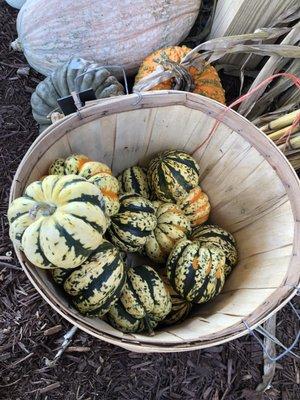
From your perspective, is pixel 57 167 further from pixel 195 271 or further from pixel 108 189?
pixel 195 271

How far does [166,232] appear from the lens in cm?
161

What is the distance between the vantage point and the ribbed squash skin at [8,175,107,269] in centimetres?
120

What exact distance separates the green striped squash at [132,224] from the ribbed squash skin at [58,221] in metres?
0.21

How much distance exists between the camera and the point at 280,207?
1.60 m

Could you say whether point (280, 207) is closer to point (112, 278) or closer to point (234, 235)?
point (234, 235)

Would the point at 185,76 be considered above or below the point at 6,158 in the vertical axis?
above

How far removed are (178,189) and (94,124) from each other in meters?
0.38

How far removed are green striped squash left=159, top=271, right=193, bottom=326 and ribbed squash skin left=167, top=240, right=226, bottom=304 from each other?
0.19 ft

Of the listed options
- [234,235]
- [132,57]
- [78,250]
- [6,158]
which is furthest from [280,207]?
[6,158]

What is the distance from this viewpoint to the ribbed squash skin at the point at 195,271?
150 centimetres

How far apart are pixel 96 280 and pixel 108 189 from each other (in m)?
0.29

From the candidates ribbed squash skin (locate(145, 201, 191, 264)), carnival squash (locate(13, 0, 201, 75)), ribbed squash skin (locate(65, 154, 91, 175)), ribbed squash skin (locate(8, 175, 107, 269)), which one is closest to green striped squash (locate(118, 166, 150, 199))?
ribbed squash skin (locate(145, 201, 191, 264))

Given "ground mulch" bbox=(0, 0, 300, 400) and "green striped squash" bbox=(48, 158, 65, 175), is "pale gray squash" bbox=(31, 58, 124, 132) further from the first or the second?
"ground mulch" bbox=(0, 0, 300, 400)

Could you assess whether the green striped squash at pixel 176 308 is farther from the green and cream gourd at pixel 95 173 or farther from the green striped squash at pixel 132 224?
the green and cream gourd at pixel 95 173
